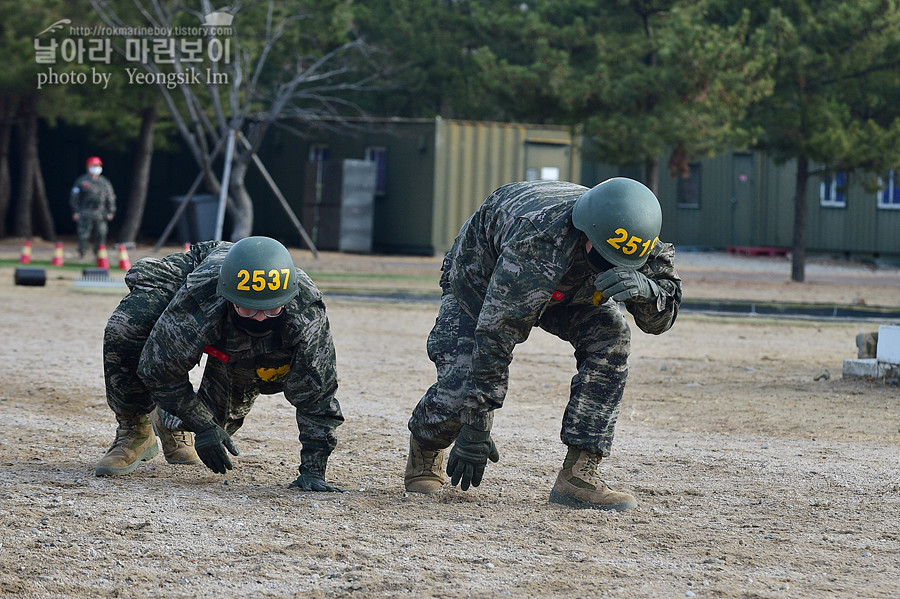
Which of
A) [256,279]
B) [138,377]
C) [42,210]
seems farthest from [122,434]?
[42,210]

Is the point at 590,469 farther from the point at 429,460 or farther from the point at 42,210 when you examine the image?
the point at 42,210

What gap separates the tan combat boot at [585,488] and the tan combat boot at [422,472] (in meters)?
0.62

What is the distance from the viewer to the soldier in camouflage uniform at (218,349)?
5.43 m

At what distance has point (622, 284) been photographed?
4.92 metres

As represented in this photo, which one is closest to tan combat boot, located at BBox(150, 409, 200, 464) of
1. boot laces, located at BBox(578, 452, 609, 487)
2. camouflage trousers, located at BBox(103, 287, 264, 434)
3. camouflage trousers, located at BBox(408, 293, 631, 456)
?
camouflage trousers, located at BBox(103, 287, 264, 434)

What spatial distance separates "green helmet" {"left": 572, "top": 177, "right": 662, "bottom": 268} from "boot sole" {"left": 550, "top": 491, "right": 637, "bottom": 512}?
4.07 feet

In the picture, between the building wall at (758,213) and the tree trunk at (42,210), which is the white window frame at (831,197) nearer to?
the building wall at (758,213)

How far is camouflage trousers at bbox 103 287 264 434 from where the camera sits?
5.98 meters

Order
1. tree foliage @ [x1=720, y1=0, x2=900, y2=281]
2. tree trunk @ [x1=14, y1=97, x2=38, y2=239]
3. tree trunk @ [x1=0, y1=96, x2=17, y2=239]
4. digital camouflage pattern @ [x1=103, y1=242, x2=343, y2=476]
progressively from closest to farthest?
1. digital camouflage pattern @ [x1=103, y1=242, x2=343, y2=476]
2. tree foliage @ [x1=720, y1=0, x2=900, y2=281]
3. tree trunk @ [x1=0, y1=96, x2=17, y2=239]
4. tree trunk @ [x1=14, y1=97, x2=38, y2=239]

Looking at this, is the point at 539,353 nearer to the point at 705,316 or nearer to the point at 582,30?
the point at 705,316

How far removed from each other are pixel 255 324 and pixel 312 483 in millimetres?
869

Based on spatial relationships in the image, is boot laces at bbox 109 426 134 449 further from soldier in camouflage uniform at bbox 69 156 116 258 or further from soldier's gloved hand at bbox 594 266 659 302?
soldier in camouflage uniform at bbox 69 156 116 258

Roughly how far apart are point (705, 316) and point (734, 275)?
34.0 feet

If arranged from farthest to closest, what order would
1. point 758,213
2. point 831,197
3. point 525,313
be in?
point 758,213 → point 831,197 → point 525,313
